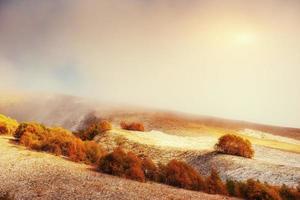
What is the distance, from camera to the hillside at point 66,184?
10.2 metres

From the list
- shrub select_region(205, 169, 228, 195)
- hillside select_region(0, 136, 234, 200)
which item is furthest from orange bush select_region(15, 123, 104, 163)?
shrub select_region(205, 169, 228, 195)

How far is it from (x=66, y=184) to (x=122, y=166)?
2.92 metres

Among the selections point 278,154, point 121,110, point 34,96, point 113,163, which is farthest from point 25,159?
point 34,96

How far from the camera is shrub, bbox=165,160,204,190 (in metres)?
13.2

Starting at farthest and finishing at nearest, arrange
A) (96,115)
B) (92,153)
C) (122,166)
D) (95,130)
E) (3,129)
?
(96,115), (95,130), (3,129), (92,153), (122,166)

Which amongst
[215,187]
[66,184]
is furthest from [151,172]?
[66,184]

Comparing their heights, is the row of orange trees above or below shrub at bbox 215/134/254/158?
below

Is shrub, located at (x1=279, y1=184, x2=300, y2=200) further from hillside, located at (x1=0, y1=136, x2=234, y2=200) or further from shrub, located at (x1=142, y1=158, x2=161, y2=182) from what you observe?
shrub, located at (x1=142, y1=158, x2=161, y2=182)

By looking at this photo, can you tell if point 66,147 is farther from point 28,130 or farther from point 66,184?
point 66,184

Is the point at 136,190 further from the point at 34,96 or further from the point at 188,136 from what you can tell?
the point at 34,96

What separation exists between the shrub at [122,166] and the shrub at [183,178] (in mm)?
1006

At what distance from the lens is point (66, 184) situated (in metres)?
11.0

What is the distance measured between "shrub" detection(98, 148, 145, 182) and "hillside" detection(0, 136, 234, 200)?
50 cm

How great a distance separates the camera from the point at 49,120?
40.2m
